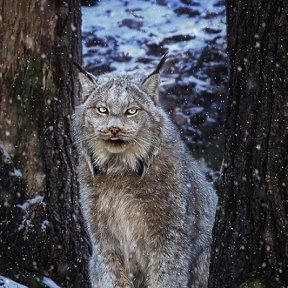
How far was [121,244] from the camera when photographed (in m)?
6.89

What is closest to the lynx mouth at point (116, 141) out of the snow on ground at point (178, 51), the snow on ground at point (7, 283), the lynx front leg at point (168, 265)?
the lynx front leg at point (168, 265)

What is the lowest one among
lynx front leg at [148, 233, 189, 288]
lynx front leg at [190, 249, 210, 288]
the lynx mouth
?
lynx front leg at [190, 249, 210, 288]

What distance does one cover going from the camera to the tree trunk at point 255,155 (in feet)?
17.5

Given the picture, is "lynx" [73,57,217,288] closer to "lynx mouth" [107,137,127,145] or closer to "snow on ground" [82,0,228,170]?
"lynx mouth" [107,137,127,145]

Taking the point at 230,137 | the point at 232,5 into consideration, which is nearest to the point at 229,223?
the point at 230,137

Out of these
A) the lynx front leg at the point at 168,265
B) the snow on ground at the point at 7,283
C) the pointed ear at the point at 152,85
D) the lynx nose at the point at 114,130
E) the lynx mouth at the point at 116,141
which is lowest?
the snow on ground at the point at 7,283

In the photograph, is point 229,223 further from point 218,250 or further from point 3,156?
point 3,156

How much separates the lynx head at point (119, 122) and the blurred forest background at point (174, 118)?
0.77 m

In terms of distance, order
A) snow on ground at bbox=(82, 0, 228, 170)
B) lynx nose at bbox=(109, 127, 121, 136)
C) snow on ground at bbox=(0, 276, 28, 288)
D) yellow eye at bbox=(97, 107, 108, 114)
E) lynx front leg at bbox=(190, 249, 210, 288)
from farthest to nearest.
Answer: snow on ground at bbox=(82, 0, 228, 170) → snow on ground at bbox=(0, 276, 28, 288) → lynx front leg at bbox=(190, 249, 210, 288) → yellow eye at bbox=(97, 107, 108, 114) → lynx nose at bbox=(109, 127, 121, 136)

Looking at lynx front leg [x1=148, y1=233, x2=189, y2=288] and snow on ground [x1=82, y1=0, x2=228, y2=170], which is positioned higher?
lynx front leg [x1=148, y1=233, x2=189, y2=288]

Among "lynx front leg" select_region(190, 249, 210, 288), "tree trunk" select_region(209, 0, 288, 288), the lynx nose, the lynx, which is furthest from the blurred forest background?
"lynx front leg" select_region(190, 249, 210, 288)

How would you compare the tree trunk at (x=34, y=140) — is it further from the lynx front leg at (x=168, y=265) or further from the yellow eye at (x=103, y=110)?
the lynx front leg at (x=168, y=265)

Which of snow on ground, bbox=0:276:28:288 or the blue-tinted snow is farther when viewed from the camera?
the blue-tinted snow

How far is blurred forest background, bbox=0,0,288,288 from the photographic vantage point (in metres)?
5.38
